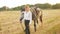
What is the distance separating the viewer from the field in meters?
2.58

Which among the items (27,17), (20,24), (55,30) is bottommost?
(55,30)

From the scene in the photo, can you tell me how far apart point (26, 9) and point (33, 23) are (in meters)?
0.27

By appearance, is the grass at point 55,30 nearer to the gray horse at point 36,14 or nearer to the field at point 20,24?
the field at point 20,24

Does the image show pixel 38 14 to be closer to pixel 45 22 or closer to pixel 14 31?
pixel 45 22

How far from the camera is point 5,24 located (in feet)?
8.59

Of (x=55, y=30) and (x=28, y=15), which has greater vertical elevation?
(x=28, y=15)

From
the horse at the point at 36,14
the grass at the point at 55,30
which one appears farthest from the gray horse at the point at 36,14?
the grass at the point at 55,30

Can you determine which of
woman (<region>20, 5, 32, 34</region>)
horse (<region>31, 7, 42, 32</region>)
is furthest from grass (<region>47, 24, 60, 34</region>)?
woman (<region>20, 5, 32, 34</region>)

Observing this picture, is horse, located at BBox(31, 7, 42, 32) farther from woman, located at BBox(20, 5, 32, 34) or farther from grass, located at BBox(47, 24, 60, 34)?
grass, located at BBox(47, 24, 60, 34)

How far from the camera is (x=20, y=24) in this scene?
261cm

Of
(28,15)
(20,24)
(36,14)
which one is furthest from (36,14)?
(20,24)

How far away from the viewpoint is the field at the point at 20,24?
2580 mm

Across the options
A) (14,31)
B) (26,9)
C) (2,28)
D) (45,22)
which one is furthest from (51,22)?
(2,28)

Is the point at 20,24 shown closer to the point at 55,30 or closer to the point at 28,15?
the point at 28,15
